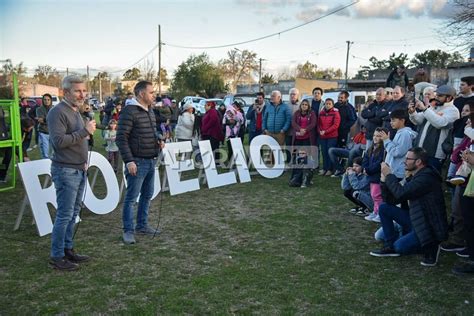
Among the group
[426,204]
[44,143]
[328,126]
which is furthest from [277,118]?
[426,204]

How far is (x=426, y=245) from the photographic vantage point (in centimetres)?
455

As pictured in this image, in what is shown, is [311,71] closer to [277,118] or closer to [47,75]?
[47,75]

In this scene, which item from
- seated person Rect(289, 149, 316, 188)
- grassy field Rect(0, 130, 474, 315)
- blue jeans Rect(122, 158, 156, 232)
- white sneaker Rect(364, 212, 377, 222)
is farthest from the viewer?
seated person Rect(289, 149, 316, 188)

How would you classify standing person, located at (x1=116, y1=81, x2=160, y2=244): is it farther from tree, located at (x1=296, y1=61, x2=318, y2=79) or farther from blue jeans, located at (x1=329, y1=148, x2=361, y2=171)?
tree, located at (x1=296, y1=61, x2=318, y2=79)

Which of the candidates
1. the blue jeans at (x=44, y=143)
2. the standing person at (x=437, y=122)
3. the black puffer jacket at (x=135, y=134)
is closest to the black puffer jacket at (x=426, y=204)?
the standing person at (x=437, y=122)

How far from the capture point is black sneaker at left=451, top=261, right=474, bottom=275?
4363mm

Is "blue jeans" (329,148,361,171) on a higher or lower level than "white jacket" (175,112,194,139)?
lower

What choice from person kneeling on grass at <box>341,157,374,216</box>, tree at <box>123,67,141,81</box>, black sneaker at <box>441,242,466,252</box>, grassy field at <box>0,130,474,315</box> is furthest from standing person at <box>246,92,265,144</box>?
tree at <box>123,67,141,81</box>

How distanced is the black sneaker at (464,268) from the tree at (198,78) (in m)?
44.4

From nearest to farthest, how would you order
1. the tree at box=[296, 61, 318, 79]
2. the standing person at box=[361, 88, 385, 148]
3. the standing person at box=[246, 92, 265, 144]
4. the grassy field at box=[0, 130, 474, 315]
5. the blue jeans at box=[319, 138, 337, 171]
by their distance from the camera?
the grassy field at box=[0, 130, 474, 315] < the standing person at box=[361, 88, 385, 148] < the blue jeans at box=[319, 138, 337, 171] < the standing person at box=[246, 92, 265, 144] < the tree at box=[296, 61, 318, 79]

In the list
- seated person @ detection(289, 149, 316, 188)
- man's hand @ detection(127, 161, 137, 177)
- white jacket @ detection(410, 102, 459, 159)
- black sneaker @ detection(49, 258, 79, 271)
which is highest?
white jacket @ detection(410, 102, 459, 159)

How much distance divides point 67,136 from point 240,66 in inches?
2294

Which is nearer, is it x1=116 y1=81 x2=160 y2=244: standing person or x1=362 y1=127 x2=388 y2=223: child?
x1=116 y1=81 x2=160 y2=244: standing person

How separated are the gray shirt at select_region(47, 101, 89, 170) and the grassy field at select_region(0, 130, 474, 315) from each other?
44.5 inches
